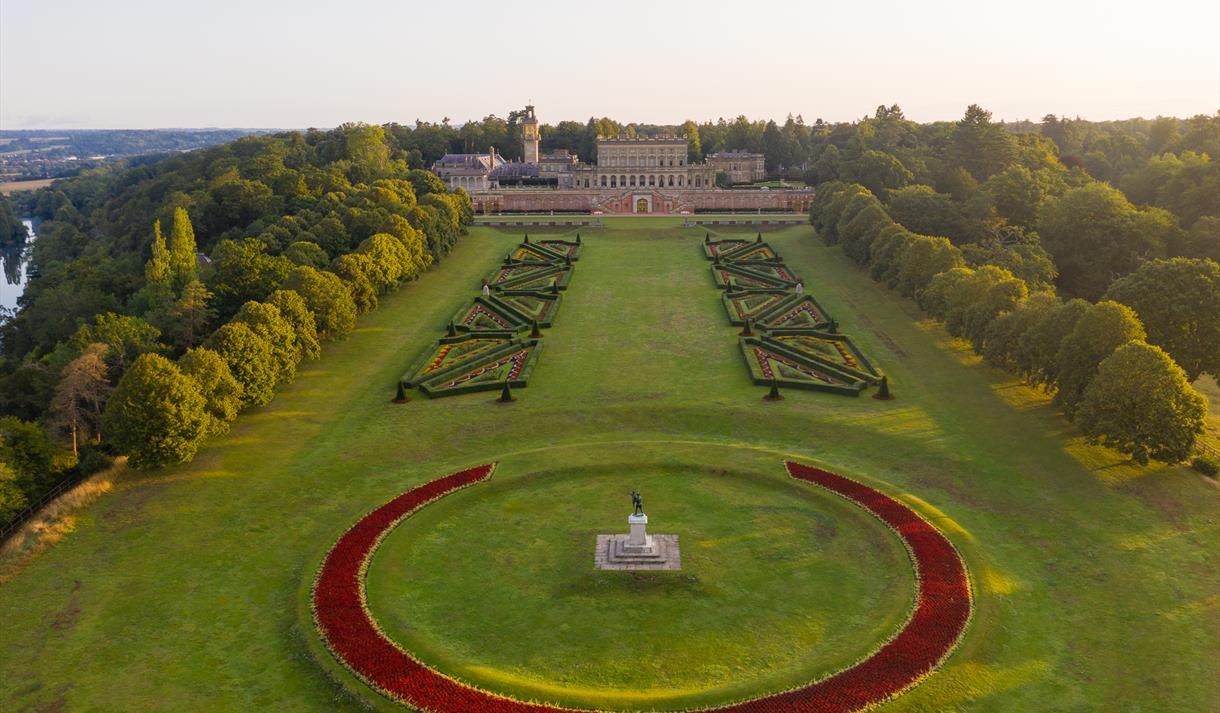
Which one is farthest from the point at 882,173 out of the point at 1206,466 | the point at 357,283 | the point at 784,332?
the point at 1206,466

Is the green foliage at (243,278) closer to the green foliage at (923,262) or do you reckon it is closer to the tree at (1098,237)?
the green foliage at (923,262)

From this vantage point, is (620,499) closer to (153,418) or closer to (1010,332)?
(153,418)

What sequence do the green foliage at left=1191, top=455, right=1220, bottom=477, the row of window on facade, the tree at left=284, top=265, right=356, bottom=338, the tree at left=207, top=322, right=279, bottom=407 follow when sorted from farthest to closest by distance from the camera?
the row of window on facade, the tree at left=284, top=265, right=356, bottom=338, the tree at left=207, top=322, right=279, bottom=407, the green foliage at left=1191, top=455, right=1220, bottom=477

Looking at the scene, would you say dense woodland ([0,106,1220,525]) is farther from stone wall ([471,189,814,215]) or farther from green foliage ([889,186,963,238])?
stone wall ([471,189,814,215])

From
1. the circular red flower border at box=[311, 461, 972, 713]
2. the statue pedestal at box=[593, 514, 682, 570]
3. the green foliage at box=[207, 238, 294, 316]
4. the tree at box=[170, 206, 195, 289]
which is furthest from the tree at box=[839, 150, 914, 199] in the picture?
the statue pedestal at box=[593, 514, 682, 570]

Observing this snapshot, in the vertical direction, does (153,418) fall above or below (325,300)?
below
